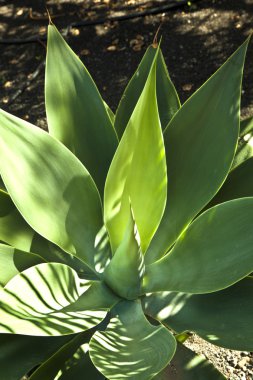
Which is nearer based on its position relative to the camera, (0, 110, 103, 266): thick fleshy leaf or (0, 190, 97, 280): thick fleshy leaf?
(0, 110, 103, 266): thick fleshy leaf

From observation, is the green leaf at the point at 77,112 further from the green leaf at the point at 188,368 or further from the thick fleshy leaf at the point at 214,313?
the green leaf at the point at 188,368

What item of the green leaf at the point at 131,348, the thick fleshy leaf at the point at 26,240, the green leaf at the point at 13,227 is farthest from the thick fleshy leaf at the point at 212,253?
the green leaf at the point at 13,227

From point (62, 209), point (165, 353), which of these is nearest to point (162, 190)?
point (62, 209)

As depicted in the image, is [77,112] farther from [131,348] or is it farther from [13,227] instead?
[131,348]

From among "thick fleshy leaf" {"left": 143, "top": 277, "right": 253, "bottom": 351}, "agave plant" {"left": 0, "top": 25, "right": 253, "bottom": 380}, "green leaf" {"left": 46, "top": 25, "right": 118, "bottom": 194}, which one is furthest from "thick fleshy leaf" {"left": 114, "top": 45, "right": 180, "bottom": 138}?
"thick fleshy leaf" {"left": 143, "top": 277, "right": 253, "bottom": 351}

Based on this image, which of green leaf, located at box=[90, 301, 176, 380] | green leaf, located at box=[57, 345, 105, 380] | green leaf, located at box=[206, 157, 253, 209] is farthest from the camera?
green leaf, located at box=[206, 157, 253, 209]

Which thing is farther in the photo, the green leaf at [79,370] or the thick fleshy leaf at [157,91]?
the thick fleshy leaf at [157,91]

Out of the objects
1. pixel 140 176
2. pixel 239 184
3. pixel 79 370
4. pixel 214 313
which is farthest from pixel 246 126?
pixel 79 370

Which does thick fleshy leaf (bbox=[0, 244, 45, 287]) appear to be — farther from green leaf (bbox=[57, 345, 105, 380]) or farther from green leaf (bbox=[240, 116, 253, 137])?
green leaf (bbox=[240, 116, 253, 137])
